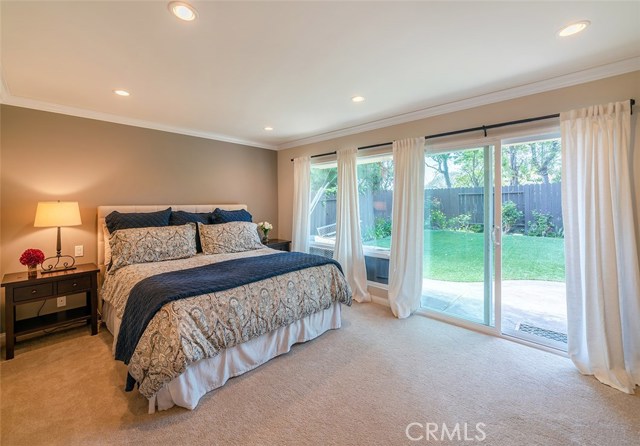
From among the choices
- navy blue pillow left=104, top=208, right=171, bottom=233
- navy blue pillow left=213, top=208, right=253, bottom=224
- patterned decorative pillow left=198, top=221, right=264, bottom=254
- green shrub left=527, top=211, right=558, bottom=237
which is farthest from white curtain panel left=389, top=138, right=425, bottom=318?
navy blue pillow left=104, top=208, right=171, bottom=233

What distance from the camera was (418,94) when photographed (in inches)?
109

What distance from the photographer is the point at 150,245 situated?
9.55 ft

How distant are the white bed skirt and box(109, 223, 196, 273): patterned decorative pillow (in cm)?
55

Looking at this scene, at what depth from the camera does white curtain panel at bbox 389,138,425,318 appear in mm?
3254

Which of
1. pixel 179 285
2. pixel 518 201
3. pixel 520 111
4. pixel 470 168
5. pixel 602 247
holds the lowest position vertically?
pixel 179 285

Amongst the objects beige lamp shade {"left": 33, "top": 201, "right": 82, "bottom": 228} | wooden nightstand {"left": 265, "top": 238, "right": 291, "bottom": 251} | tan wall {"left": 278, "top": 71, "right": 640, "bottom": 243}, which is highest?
tan wall {"left": 278, "top": 71, "right": 640, "bottom": 243}

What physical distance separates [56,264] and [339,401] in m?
3.17

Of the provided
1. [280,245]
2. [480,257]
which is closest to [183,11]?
[480,257]

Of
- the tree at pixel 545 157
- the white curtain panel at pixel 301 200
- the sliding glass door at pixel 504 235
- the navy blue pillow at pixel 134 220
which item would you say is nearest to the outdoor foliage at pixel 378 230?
the sliding glass door at pixel 504 235

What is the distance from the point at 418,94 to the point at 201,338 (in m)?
2.82

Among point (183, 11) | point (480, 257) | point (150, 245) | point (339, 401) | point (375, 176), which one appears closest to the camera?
point (183, 11)

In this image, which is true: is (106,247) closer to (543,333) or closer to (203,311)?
(203,311)

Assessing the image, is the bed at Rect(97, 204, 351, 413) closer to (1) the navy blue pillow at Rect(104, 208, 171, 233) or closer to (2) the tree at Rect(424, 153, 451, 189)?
(1) the navy blue pillow at Rect(104, 208, 171, 233)

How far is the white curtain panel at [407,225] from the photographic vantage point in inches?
128
